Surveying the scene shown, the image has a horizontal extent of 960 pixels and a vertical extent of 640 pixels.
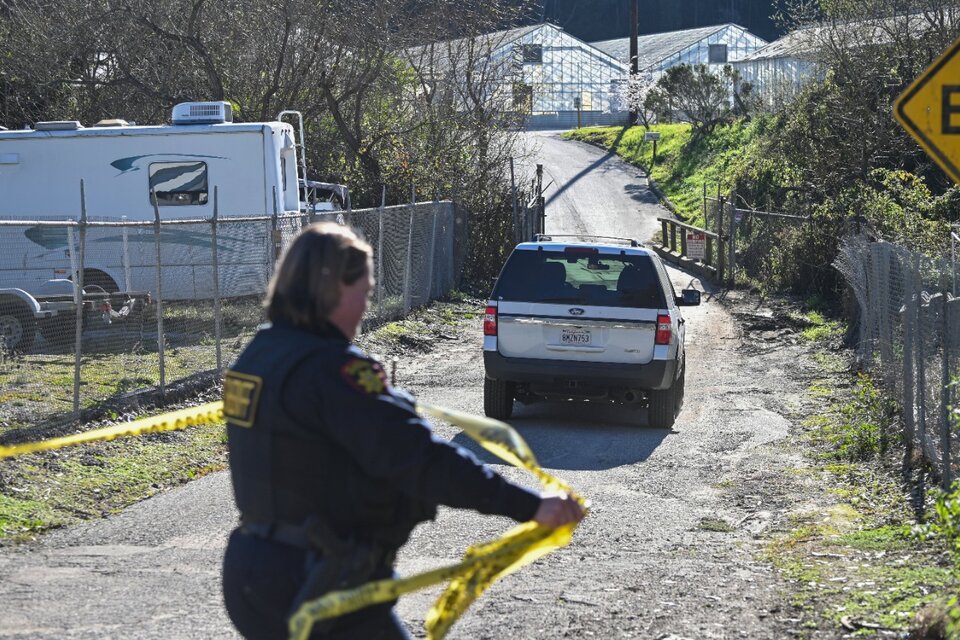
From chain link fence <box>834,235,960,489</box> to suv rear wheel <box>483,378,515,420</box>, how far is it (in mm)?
3632

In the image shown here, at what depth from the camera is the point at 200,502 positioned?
874cm

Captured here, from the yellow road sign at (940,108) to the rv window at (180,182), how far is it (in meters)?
13.6

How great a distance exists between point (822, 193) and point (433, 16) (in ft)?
29.1

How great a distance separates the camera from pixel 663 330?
11.5 metres

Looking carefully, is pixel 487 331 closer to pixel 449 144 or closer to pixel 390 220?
pixel 390 220

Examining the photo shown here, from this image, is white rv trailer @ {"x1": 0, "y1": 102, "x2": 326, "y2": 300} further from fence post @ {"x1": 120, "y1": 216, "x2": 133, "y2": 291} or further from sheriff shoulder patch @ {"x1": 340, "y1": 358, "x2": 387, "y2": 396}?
sheriff shoulder patch @ {"x1": 340, "y1": 358, "x2": 387, "y2": 396}

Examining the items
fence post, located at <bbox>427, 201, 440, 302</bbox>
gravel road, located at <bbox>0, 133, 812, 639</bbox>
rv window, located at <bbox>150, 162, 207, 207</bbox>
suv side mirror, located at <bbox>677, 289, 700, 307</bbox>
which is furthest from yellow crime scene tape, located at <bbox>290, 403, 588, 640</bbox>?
fence post, located at <bbox>427, 201, 440, 302</bbox>

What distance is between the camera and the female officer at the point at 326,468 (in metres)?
2.99

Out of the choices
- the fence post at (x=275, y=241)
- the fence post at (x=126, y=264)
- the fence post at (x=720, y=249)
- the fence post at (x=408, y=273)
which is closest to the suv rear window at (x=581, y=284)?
the fence post at (x=275, y=241)

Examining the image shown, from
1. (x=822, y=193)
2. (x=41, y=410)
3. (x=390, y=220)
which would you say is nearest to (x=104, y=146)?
(x=390, y=220)

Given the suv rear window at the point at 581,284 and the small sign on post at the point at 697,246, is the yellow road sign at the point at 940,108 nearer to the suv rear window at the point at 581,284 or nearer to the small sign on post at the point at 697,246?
the suv rear window at the point at 581,284

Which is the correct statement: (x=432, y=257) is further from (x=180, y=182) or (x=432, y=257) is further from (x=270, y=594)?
(x=270, y=594)

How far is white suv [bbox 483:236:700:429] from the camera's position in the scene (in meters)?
11.6

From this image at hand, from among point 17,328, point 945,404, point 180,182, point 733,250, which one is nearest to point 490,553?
point 945,404
